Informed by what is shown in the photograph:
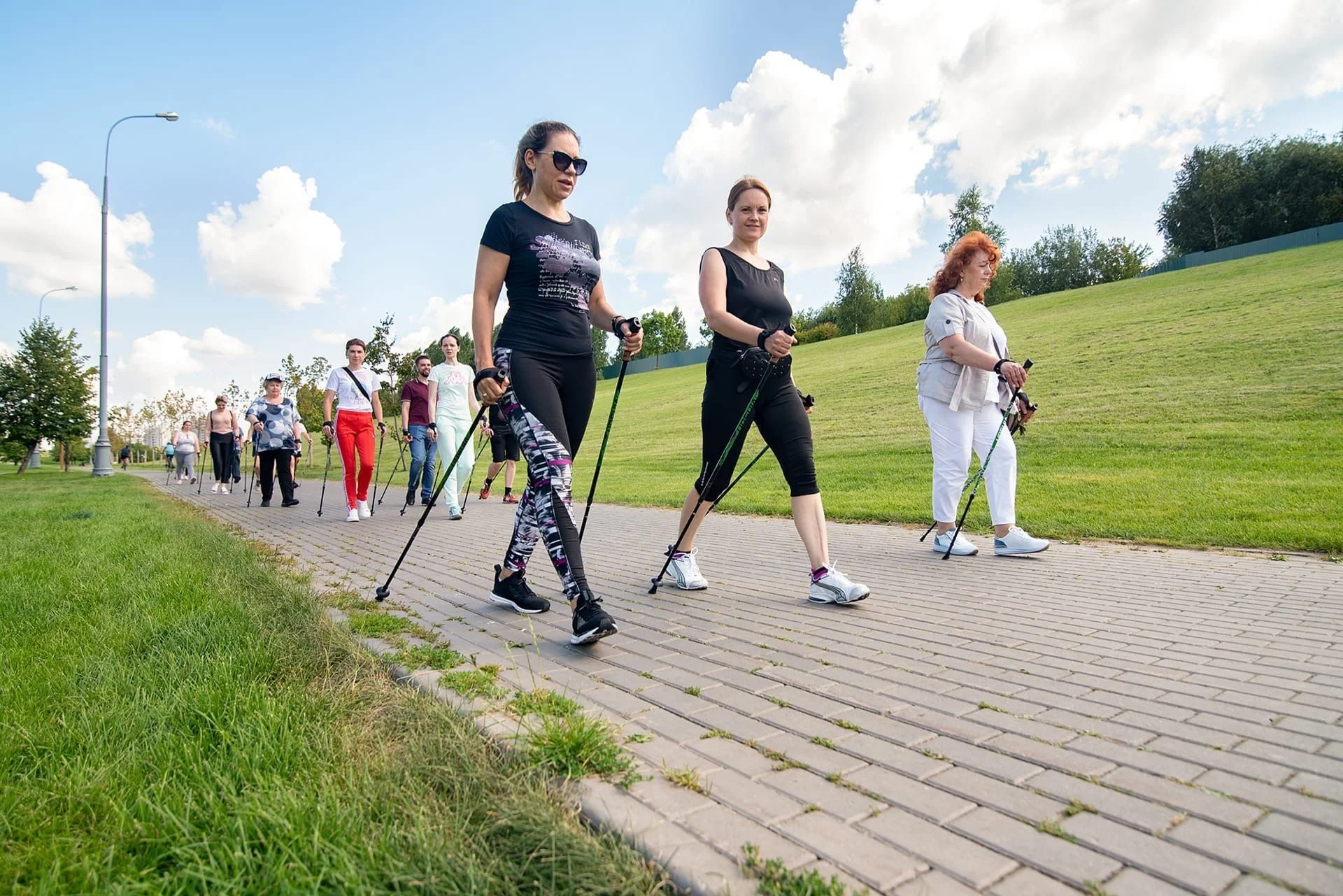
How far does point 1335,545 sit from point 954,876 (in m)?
5.61

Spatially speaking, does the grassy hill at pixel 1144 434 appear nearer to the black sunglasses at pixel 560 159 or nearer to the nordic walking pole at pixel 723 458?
the nordic walking pole at pixel 723 458

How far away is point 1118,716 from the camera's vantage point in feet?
8.72

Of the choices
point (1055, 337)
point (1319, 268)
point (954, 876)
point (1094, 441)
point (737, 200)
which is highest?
point (1319, 268)

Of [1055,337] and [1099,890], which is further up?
[1055,337]

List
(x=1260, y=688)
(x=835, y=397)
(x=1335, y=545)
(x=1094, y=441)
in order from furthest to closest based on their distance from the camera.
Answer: (x=835, y=397) < (x=1094, y=441) < (x=1335, y=545) < (x=1260, y=688)

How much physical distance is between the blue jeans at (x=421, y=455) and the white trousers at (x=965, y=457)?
279 inches

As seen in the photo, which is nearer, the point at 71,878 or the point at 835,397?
the point at 71,878

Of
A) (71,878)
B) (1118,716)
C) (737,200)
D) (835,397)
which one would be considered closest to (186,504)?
(737,200)

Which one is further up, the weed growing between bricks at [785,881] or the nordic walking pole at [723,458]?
the nordic walking pole at [723,458]

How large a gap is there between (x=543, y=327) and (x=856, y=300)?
229 ft

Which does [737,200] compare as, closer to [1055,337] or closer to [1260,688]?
[1260,688]

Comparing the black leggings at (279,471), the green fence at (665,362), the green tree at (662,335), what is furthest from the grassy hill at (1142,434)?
the green tree at (662,335)

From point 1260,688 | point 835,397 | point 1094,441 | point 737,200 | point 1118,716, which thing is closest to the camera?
point 1118,716

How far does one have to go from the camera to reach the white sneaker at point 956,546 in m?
6.07
